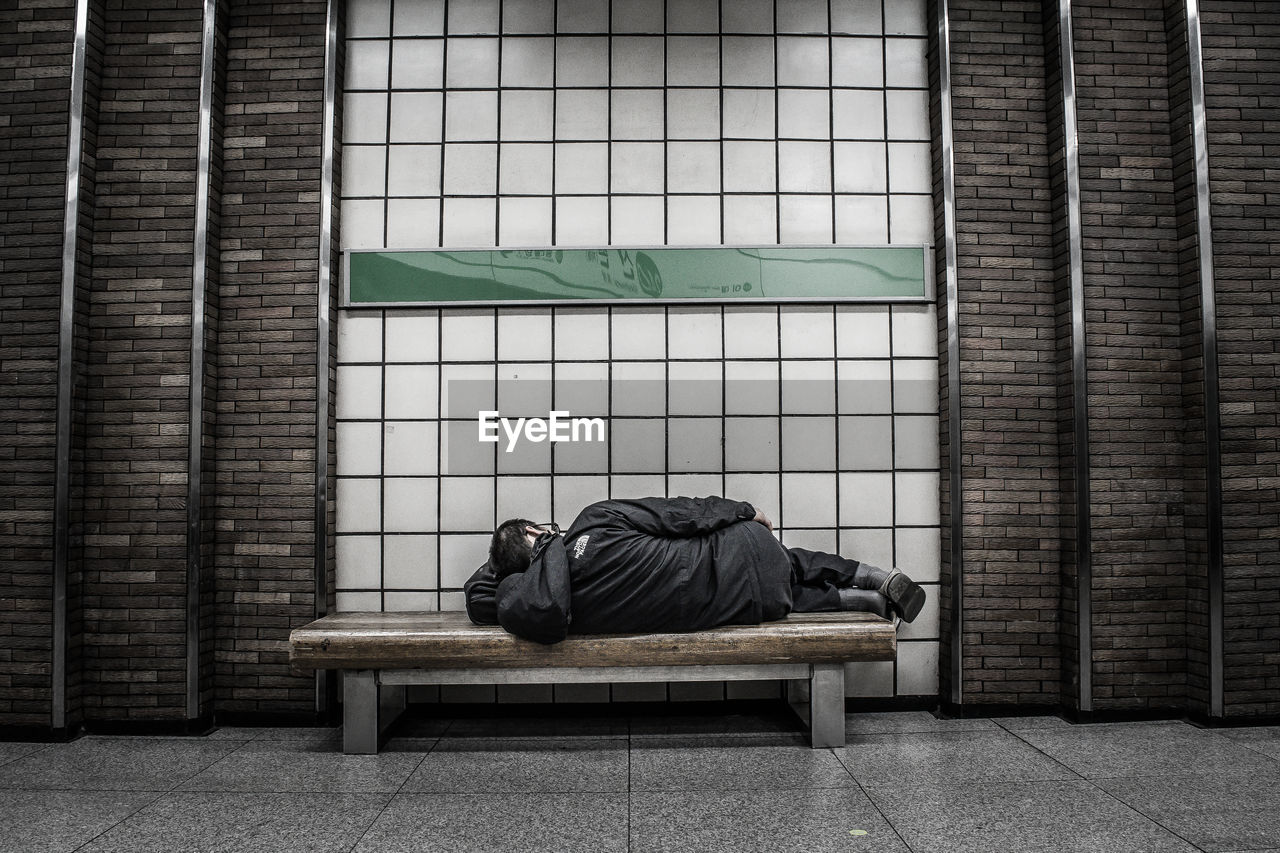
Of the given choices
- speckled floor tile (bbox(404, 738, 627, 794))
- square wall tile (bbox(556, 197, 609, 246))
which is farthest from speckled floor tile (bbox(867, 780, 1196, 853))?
square wall tile (bbox(556, 197, 609, 246))

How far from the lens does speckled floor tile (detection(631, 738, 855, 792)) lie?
9.37 feet

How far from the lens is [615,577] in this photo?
10.5 ft

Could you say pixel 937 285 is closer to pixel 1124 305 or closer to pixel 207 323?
pixel 1124 305

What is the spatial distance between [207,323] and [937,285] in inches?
144

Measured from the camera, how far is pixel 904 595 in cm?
341

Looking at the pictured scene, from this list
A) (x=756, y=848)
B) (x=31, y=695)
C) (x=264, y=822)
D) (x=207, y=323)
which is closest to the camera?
(x=756, y=848)

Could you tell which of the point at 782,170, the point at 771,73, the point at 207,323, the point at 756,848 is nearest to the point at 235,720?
the point at 207,323

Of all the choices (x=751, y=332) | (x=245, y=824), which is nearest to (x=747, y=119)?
(x=751, y=332)

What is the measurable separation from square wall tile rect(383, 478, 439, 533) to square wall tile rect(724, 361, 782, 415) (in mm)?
1595

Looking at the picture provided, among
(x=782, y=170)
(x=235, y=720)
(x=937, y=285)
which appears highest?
(x=782, y=170)

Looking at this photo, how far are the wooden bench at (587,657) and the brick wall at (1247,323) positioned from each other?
5.75 ft

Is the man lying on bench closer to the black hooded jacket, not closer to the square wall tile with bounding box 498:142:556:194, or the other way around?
the black hooded jacket

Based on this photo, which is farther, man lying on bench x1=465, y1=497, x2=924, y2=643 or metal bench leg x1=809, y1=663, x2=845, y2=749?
metal bench leg x1=809, y1=663, x2=845, y2=749

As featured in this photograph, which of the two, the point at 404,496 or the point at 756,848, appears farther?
the point at 404,496
